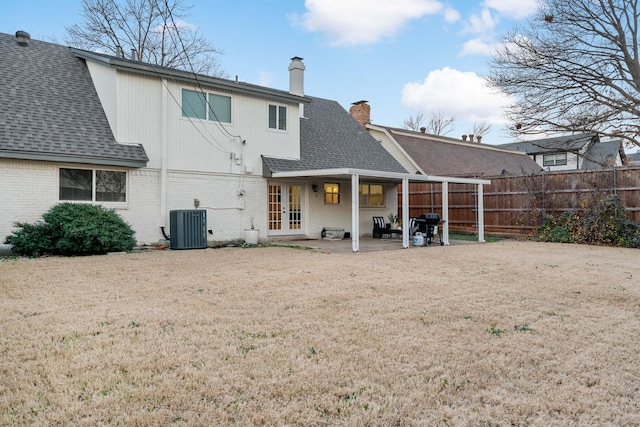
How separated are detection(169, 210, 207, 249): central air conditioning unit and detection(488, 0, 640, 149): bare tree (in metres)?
13.3

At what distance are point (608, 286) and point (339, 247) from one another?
6990mm

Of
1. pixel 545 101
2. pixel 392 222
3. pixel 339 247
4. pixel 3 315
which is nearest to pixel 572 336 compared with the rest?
pixel 3 315

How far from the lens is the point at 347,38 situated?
62.7ft

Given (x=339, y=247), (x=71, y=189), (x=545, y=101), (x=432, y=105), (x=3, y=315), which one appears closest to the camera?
(x=3, y=315)

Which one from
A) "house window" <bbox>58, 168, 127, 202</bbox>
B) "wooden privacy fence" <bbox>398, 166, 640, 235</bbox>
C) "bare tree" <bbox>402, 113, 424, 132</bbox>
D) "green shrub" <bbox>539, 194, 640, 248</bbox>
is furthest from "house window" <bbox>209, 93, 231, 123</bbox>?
"bare tree" <bbox>402, 113, 424, 132</bbox>

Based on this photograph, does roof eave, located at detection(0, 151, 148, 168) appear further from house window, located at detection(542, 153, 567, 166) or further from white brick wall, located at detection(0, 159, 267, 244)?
house window, located at detection(542, 153, 567, 166)

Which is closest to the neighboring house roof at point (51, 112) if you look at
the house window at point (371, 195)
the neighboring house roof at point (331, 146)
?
the neighboring house roof at point (331, 146)

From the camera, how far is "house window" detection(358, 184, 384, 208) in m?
17.1

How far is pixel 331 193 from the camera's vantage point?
15820 mm

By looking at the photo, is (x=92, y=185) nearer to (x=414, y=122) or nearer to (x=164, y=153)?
(x=164, y=153)

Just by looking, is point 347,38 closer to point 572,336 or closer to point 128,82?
point 128,82

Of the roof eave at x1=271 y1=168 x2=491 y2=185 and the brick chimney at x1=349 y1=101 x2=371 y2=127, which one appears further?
the brick chimney at x1=349 y1=101 x2=371 y2=127

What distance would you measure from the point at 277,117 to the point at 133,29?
1426 centimetres

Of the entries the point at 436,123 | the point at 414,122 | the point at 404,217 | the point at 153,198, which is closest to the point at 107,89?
the point at 153,198
